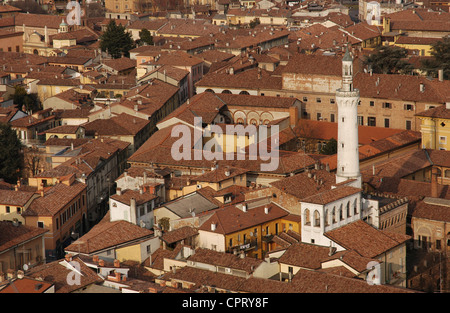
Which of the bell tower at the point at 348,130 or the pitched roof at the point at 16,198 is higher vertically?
the bell tower at the point at 348,130

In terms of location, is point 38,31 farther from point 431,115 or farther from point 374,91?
point 431,115

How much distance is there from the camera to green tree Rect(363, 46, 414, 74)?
6181 centimetres

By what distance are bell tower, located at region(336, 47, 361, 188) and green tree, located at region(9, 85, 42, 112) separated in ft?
87.6

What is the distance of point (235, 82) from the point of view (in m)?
59.0

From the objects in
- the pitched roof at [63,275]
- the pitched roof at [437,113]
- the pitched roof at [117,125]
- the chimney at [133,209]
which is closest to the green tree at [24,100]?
the pitched roof at [117,125]

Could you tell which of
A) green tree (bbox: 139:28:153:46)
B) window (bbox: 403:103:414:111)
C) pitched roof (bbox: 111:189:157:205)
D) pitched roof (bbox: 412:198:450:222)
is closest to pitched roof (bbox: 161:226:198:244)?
pitched roof (bbox: 111:189:157:205)

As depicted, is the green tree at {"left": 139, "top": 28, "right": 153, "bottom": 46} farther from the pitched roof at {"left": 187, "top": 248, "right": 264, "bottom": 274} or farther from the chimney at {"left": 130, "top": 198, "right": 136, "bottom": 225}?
the pitched roof at {"left": 187, "top": 248, "right": 264, "bottom": 274}

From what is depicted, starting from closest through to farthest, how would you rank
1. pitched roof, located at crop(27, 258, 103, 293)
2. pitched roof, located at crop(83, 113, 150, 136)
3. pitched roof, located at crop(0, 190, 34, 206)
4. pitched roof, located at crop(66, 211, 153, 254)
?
pitched roof, located at crop(27, 258, 103, 293) < pitched roof, located at crop(66, 211, 153, 254) < pitched roof, located at crop(0, 190, 34, 206) < pitched roof, located at crop(83, 113, 150, 136)

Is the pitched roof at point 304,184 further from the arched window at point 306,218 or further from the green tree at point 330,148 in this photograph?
the green tree at point 330,148
